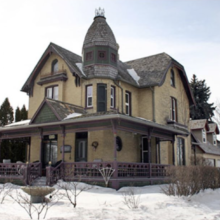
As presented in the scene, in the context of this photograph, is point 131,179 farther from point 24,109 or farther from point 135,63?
point 24,109

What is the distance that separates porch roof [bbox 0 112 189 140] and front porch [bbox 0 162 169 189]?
1980mm

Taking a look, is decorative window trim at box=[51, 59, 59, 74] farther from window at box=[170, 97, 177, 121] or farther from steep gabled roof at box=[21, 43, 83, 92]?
window at box=[170, 97, 177, 121]

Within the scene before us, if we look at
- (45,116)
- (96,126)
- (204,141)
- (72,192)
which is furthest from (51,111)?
(204,141)

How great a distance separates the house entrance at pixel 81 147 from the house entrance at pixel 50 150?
6.35 ft

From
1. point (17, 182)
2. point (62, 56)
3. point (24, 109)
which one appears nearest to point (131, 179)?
point (17, 182)

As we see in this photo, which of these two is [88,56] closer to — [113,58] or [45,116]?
[113,58]

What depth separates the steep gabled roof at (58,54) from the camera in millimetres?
22016

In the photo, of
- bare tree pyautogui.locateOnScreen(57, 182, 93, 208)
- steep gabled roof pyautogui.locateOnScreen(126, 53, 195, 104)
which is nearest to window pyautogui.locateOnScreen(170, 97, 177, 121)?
steep gabled roof pyautogui.locateOnScreen(126, 53, 195, 104)

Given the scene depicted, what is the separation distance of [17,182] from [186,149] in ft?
48.5

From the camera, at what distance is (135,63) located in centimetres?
2786

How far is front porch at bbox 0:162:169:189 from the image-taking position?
610 inches

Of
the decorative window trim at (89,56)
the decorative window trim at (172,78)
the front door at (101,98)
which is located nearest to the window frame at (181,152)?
the decorative window trim at (172,78)

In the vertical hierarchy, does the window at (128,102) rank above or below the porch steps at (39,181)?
above

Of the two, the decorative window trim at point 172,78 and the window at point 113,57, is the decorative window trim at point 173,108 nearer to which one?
the decorative window trim at point 172,78
